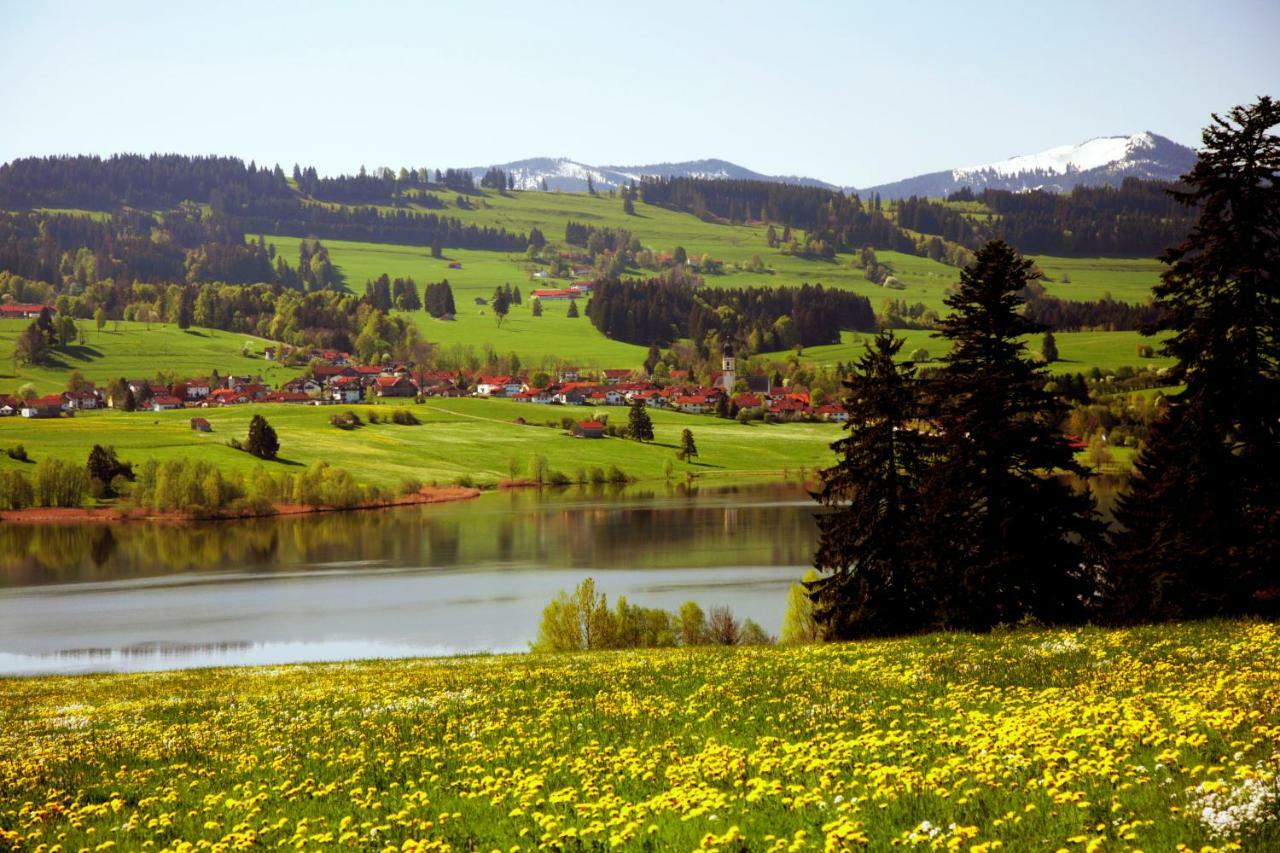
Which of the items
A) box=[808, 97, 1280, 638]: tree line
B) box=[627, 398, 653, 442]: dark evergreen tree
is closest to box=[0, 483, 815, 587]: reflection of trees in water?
box=[627, 398, 653, 442]: dark evergreen tree

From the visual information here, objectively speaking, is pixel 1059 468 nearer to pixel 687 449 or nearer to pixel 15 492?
pixel 15 492

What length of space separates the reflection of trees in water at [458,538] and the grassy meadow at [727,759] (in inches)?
2596

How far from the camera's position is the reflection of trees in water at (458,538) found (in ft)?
314

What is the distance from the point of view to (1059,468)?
38219mm

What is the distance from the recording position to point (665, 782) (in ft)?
45.2

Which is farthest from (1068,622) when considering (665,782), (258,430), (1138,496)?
(258,430)

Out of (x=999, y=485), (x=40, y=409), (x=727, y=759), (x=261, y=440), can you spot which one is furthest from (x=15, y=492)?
(x=727, y=759)

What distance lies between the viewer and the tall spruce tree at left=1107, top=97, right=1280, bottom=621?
30.7 m

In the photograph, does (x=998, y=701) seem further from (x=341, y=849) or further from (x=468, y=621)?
(x=468, y=621)

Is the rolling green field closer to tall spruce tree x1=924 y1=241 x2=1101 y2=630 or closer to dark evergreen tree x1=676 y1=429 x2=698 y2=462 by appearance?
dark evergreen tree x1=676 y1=429 x2=698 y2=462

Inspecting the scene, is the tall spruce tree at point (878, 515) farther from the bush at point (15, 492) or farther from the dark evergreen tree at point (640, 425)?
the dark evergreen tree at point (640, 425)

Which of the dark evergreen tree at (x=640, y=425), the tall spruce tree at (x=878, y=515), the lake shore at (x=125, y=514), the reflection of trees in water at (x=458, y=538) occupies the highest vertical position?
the tall spruce tree at (x=878, y=515)

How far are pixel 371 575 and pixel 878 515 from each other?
5907cm

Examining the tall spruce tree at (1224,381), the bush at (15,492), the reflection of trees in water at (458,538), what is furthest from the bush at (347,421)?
the tall spruce tree at (1224,381)
